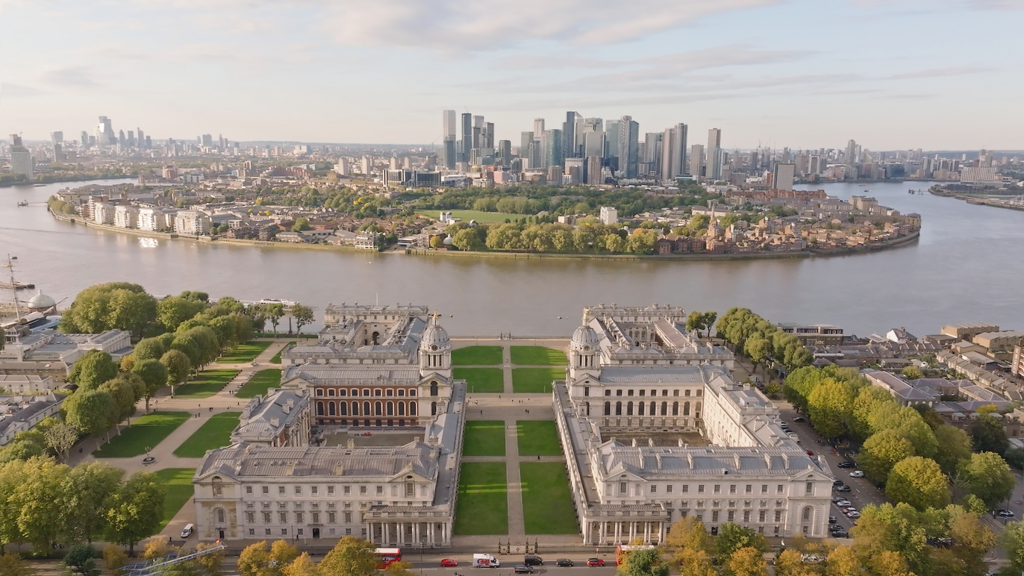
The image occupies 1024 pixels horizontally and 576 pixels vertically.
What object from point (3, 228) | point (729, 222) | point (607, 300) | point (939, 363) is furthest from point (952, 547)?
point (3, 228)

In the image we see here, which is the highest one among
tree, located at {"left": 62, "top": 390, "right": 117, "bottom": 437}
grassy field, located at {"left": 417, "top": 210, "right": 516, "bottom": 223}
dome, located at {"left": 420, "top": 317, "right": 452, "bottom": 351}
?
grassy field, located at {"left": 417, "top": 210, "right": 516, "bottom": 223}

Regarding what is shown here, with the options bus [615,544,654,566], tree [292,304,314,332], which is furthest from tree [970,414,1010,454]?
tree [292,304,314,332]

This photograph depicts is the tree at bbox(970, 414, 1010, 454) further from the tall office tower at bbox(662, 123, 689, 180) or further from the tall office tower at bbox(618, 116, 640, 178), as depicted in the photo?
the tall office tower at bbox(618, 116, 640, 178)

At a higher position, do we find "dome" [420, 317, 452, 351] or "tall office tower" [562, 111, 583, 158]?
"tall office tower" [562, 111, 583, 158]

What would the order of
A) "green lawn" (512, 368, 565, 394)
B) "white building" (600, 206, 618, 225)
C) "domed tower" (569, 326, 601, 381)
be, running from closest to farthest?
"domed tower" (569, 326, 601, 381), "green lawn" (512, 368, 565, 394), "white building" (600, 206, 618, 225)

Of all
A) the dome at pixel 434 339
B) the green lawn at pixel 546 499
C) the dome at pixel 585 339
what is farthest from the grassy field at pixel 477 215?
the green lawn at pixel 546 499

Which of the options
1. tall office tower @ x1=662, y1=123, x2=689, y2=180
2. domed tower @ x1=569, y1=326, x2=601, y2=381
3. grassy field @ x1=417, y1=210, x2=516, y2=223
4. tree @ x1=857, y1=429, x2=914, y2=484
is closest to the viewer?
tree @ x1=857, y1=429, x2=914, y2=484
